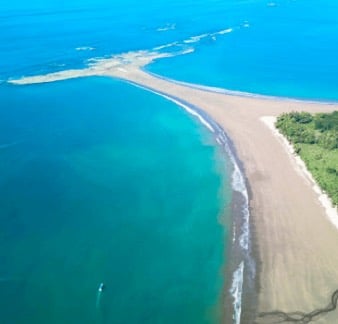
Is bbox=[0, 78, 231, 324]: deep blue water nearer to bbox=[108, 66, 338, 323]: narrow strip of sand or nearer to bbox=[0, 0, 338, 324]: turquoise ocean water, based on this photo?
bbox=[0, 0, 338, 324]: turquoise ocean water

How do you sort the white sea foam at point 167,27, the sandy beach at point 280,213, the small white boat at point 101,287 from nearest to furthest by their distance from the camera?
the sandy beach at point 280,213
the small white boat at point 101,287
the white sea foam at point 167,27

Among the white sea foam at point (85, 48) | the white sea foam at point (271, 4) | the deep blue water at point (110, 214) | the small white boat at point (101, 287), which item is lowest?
the small white boat at point (101, 287)

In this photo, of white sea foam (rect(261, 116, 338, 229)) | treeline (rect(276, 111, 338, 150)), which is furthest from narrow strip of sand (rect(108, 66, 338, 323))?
treeline (rect(276, 111, 338, 150))

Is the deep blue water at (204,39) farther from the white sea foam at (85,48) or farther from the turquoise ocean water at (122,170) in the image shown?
the white sea foam at (85,48)

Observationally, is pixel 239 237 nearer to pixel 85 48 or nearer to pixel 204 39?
pixel 85 48

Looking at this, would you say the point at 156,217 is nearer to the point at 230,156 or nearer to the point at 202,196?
the point at 202,196

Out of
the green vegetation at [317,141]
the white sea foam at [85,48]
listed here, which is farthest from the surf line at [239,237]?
the white sea foam at [85,48]
